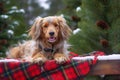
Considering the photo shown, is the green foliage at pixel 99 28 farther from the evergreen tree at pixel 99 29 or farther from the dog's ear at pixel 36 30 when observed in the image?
the dog's ear at pixel 36 30

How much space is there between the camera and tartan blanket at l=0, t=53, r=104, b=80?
5379 mm

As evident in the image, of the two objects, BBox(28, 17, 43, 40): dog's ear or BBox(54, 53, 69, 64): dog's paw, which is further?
BBox(28, 17, 43, 40): dog's ear

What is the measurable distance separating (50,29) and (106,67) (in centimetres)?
78

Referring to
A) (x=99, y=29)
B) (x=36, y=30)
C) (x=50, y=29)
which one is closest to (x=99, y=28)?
(x=99, y=29)

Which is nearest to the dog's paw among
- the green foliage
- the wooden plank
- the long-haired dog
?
the long-haired dog

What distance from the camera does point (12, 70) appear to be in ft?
17.9

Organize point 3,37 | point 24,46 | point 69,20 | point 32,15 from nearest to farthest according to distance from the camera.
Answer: point 24,46 → point 69,20 → point 3,37 → point 32,15

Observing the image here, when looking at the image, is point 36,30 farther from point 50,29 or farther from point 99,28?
point 99,28

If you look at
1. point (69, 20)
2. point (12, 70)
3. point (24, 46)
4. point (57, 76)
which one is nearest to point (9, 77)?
point (12, 70)

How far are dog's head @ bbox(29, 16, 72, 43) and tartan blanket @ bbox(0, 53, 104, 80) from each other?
0.33 meters

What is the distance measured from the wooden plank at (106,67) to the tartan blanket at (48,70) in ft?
0.33

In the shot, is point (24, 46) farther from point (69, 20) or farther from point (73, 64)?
point (69, 20)

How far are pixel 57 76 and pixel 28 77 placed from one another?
0.33m

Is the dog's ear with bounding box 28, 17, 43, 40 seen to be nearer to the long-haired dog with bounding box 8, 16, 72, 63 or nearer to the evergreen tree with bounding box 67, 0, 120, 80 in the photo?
the long-haired dog with bounding box 8, 16, 72, 63
